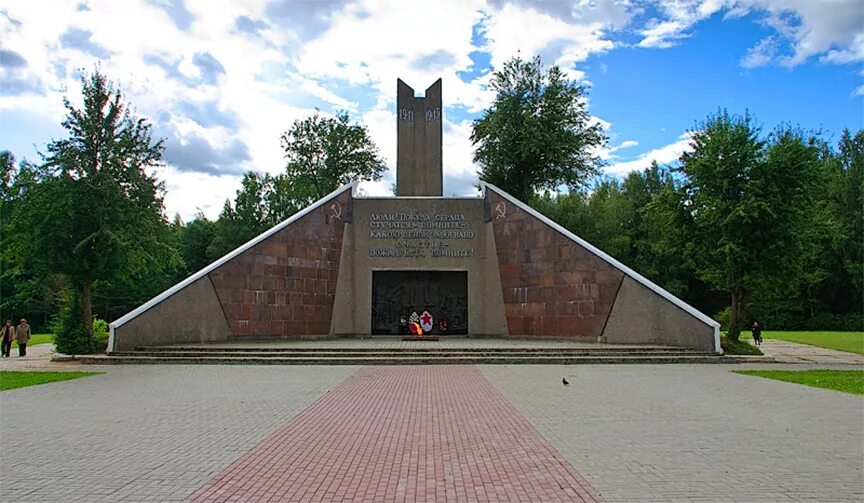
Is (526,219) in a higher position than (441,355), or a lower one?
higher

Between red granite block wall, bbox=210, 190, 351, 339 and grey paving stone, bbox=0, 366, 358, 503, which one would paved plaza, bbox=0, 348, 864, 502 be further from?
red granite block wall, bbox=210, 190, 351, 339

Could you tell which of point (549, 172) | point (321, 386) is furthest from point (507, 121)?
point (321, 386)

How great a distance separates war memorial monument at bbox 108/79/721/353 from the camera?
19880 mm

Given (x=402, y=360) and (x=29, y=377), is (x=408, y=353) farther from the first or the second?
(x=29, y=377)

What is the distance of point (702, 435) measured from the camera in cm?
739

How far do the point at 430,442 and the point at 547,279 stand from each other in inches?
606

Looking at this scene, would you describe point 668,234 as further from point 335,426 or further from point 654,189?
point 654,189

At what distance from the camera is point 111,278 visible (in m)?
18.6

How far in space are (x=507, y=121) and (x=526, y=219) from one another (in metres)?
16.0

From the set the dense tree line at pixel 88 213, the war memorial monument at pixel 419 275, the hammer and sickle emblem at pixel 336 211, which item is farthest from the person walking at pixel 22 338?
the hammer and sickle emblem at pixel 336 211

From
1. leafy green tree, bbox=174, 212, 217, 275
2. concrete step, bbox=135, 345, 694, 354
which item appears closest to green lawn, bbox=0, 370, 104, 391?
concrete step, bbox=135, 345, 694, 354

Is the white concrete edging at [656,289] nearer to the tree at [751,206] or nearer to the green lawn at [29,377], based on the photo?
A: the tree at [751,206]

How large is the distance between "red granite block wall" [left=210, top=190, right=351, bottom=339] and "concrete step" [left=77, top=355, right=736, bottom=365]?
12.0 ft

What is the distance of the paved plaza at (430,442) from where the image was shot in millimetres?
5242
